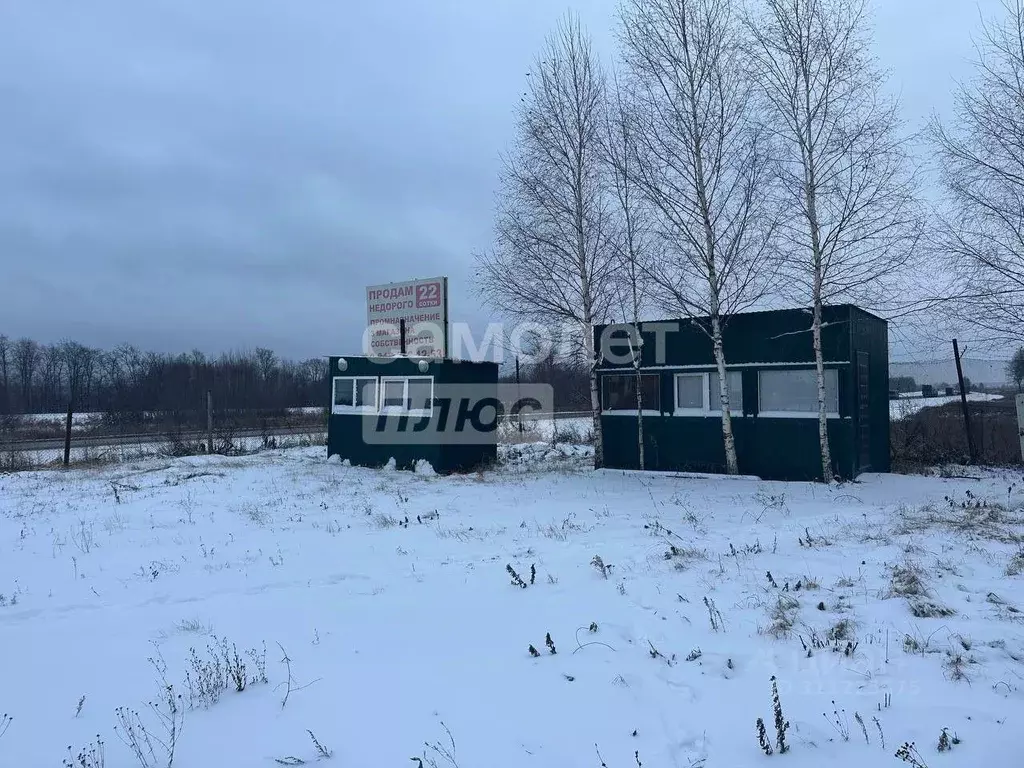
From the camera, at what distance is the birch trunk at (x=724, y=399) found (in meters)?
14.6

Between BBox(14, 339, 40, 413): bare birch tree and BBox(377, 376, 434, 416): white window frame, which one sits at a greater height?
BBox(14, 339, 40, 413): bare birch tree

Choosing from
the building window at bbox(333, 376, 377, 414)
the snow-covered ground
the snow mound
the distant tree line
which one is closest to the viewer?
the snow mound

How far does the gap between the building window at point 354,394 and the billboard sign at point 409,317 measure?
921mm

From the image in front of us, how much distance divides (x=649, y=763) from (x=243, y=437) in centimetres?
2798

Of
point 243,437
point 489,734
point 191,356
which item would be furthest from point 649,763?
point 191,356

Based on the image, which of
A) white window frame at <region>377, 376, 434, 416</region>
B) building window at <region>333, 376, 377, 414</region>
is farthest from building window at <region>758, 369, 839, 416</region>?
building window at <region>333, 376, 377, 414</region>

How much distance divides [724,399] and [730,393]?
0.98 meters

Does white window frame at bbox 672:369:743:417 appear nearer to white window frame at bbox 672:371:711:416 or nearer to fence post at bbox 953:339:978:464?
white window frame at bbox 672:371:711:416

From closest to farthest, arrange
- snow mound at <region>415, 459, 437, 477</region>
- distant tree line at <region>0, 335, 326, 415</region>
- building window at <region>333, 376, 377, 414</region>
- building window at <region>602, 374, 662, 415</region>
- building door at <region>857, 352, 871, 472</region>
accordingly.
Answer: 1. building door at <region>857, 352, 871, 472</region>
2. building window at <region>602, 374, 662, 415</region>
3. snow mound at <region>415, 459, 437, 477</region>
4. building window at <region>333, 376, 377, 414</region>
5. distant tree line at <region>0, 335, 326, 415</region>

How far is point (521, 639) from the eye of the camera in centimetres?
524

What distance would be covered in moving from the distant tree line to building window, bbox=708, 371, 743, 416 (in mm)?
40867

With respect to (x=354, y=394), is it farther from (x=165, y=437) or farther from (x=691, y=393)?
(x=165, y=437)

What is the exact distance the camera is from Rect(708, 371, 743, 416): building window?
15391 mm

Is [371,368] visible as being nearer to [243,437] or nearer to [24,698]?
[243,437]
